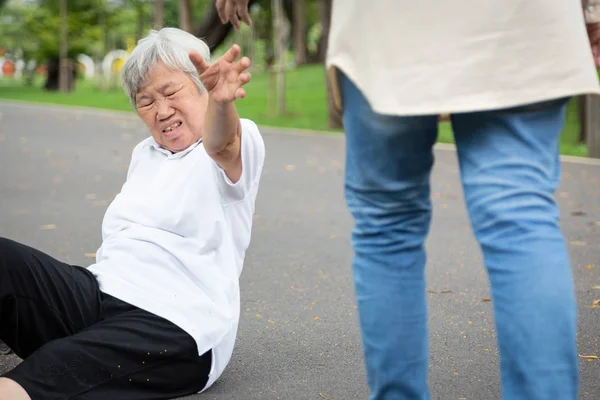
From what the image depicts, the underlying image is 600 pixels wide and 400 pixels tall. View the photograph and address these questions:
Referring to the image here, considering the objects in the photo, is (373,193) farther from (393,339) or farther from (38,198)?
(38,198)

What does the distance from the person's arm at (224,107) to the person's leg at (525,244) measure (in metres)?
0.61

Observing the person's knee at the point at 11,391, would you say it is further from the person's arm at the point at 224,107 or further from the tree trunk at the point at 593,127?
the tree trunk at the point at 593,127

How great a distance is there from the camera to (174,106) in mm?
3230

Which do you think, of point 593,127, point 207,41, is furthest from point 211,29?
point 593,127

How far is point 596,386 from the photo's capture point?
10.6ft

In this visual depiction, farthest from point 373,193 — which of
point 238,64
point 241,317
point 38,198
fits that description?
point 38,198

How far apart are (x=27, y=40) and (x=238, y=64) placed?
57.0 m

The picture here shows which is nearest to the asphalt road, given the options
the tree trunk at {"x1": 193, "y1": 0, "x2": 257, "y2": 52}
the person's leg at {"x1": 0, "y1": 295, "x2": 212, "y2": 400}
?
the person's leg at {"x1": 0, "y1": 295, "x2": 212, "y2": 400}

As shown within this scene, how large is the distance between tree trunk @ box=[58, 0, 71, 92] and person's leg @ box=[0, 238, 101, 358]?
44.1 meters

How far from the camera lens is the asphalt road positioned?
11.3 ft

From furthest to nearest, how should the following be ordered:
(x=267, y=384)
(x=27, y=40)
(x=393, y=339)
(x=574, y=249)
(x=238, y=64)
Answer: (x=27, y=40) → (x=574, y=249) → (x=267, y=384) → (x=238, y=64) → (x=393, y=339)

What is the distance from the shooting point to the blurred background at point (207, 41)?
19.1m

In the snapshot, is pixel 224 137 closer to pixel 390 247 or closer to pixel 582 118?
pixel 390 247

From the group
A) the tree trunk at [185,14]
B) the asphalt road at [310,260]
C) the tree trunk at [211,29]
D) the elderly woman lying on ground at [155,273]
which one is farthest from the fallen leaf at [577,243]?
the tree trunk at [185,14]
